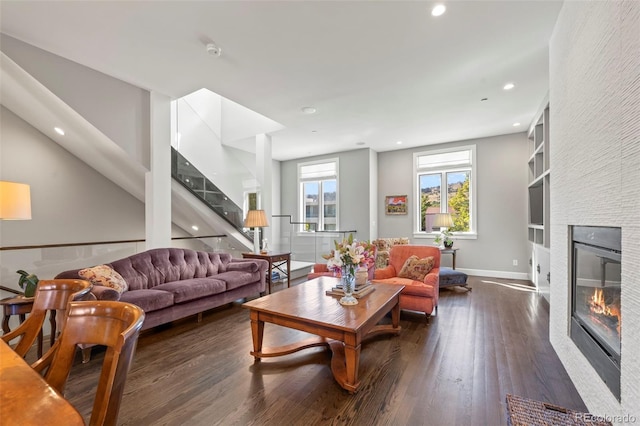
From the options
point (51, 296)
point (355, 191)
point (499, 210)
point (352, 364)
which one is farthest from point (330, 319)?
point (499, 210)

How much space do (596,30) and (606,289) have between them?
1602 millimetres

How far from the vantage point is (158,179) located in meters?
3.96

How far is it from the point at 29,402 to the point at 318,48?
123 inches

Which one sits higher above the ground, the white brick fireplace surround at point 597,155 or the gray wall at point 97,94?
the gray wall at point 97,94

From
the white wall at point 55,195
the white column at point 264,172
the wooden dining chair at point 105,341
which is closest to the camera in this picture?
the wooden dining chair at point 105,341

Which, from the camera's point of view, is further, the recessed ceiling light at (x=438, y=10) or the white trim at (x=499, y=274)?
the white trim at (x=499, y=274)

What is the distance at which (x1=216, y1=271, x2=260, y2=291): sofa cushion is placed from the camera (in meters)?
3.83

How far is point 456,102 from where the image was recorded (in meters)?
→ 4.21

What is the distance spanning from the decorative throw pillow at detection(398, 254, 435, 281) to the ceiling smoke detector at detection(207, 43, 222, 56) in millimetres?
3384

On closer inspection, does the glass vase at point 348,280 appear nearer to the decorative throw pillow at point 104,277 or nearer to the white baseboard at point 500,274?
the decorative throw pillow at point 104,277

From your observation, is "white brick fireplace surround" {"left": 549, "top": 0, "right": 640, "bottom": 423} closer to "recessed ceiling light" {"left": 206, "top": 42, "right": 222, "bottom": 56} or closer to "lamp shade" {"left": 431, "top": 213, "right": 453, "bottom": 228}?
"recessed ceiling light" {"left": 206, "top": 42, "right": 222, "bottom": 56}

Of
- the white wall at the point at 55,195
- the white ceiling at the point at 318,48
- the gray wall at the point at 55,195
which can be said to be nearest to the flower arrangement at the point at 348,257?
the white ceiling at the point at 318,48

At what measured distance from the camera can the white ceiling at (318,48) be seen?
2.37 meters

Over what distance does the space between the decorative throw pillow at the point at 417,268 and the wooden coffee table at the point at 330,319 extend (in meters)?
0.85
